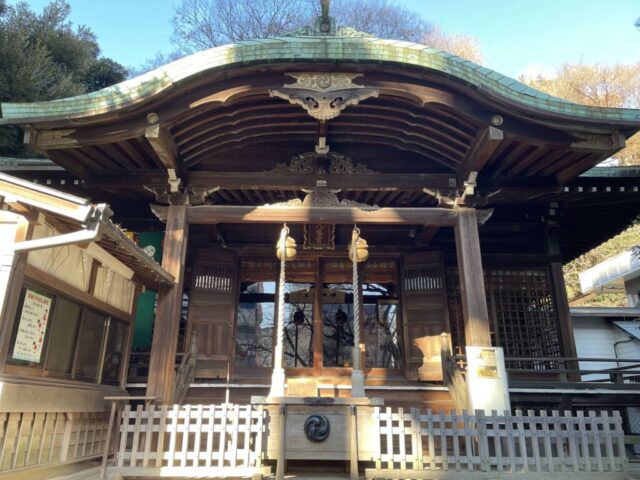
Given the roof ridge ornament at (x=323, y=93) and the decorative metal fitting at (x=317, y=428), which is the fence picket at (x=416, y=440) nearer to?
the decorative metal fitting at (x=317, y=428)

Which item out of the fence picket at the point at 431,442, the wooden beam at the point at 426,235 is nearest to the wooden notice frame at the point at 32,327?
the fence picket at the point at 431,442

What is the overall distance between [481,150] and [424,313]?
4029 mm

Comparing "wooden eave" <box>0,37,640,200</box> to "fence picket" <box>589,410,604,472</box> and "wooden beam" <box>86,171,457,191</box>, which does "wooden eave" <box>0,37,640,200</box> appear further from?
"fence picket" <box>589,410,604,472</box>

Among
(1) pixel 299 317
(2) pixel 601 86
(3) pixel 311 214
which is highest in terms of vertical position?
(2) pixel 601 86

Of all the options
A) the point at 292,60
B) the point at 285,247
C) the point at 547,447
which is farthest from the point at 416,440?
the point at 292,60

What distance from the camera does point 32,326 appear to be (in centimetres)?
512

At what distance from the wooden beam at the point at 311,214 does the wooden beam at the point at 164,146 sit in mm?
713

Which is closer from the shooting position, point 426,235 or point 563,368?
point 426,235

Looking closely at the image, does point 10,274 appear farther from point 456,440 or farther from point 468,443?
point 468,443

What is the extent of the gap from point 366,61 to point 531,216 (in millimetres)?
5824

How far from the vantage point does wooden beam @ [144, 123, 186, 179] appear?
21.1 ft

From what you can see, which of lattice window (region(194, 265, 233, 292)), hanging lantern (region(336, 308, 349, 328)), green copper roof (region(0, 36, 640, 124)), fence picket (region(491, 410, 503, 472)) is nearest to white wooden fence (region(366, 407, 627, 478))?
fence picket (region(491, 410, 503, 472))

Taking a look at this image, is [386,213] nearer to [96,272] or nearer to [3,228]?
[96,272]

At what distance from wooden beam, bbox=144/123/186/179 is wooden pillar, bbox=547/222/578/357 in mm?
7801
